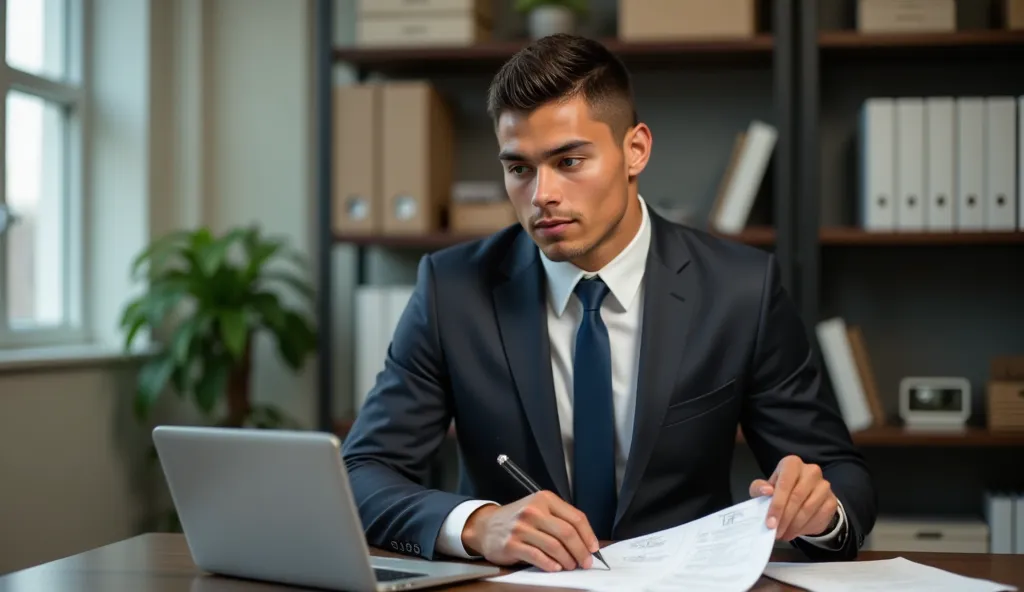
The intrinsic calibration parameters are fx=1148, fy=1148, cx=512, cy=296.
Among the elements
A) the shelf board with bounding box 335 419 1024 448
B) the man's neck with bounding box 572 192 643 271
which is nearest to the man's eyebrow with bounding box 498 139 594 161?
the man's neck with bounding box 572 192 643 271

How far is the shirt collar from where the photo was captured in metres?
1.69

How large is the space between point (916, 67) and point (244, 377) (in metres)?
2.01

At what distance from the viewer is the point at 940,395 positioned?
2900 mm

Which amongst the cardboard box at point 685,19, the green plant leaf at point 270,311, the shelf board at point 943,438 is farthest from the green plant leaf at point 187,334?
the shelf board at point 943,438

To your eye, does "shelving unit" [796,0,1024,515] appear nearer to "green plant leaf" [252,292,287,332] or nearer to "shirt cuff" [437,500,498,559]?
"green plant leaf" [252,292,287,332]

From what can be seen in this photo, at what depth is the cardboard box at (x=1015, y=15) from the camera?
Answer: 281 centimetres

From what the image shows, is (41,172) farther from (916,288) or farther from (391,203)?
(916,288)

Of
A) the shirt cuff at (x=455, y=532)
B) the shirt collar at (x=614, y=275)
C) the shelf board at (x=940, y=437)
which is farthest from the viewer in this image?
the shelf board at (x=940, y=437)

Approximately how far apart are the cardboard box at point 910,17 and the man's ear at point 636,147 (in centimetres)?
134

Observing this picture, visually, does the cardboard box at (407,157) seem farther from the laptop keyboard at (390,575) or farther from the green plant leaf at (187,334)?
the laptop keyboard at (390,575)

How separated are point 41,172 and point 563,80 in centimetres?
195

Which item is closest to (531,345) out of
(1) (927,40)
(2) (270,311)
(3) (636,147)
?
(3) (636,147)

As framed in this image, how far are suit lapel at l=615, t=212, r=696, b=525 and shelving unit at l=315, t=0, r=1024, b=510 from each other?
1.25 metres

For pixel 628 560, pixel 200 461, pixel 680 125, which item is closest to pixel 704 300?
pixel 628 560
